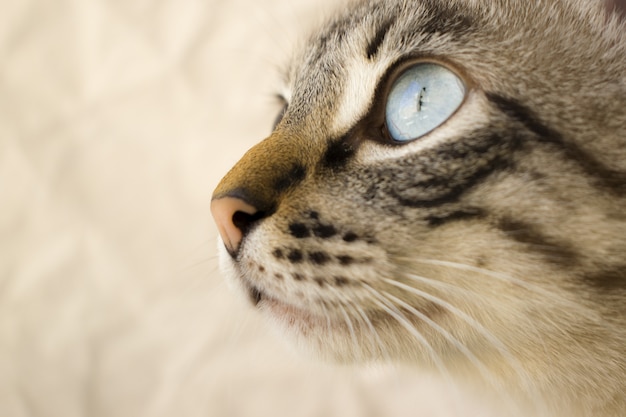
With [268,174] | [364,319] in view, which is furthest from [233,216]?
[364,319]

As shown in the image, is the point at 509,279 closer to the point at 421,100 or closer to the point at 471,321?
the point at 471,321

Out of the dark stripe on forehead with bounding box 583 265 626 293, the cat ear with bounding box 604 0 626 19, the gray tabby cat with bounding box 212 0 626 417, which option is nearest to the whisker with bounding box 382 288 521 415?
the gray tabby cat with bounding box 212 0 626 417

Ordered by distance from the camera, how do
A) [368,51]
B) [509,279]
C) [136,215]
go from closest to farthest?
1. [509,279]
2. [368,51]
3. [136,215]

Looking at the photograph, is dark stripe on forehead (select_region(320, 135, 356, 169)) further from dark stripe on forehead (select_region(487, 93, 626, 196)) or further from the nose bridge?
dark stripe on forehead (select_region(487, 93, 626, 196))

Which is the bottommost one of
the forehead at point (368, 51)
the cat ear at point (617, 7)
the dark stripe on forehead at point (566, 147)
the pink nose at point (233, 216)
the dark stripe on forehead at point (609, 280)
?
the dark stripe on forehead at point (609, 280)

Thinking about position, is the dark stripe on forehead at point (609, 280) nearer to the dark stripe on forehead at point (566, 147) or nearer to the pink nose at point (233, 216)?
the dark stripe on forehead at point (566, 147)

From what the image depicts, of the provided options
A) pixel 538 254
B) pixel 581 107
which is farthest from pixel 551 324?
pixel 581 107

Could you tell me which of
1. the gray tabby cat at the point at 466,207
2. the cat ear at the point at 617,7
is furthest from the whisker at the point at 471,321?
the cat ear at the point at 617,7
